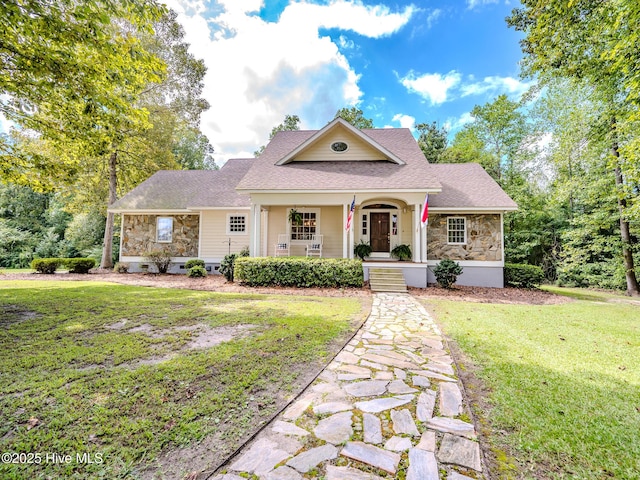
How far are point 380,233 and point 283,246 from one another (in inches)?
179

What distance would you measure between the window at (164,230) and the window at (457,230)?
13723 millimetres

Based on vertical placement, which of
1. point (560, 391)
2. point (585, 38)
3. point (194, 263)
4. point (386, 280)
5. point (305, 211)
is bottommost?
point (560, 391)

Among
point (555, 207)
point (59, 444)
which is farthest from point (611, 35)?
point (555, 207)

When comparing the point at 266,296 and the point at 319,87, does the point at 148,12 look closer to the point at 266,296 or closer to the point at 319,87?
the point at 266,296

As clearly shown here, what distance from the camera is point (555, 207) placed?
54.3 ft

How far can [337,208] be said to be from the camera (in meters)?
13.0

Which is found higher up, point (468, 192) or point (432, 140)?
point (432, 140)

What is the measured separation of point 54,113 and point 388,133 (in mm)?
13533

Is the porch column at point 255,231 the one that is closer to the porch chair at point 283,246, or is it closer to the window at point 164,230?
the porch chair at point 283,246

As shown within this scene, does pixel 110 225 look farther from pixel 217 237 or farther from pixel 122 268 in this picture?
pixel 217 237

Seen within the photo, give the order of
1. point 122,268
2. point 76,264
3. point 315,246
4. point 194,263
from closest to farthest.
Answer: point 315,246 → point 194,263 → point 76,264 → point 122,268

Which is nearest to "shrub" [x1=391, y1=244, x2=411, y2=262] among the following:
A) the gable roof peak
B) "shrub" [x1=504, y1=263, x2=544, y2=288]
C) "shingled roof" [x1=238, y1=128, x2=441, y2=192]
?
"shingled roof" [x1=238, y1=128, x2=441, y2=192]

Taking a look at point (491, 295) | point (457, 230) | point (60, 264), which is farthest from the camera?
point (60, 264)

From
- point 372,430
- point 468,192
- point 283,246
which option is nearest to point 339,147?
point 283,246
